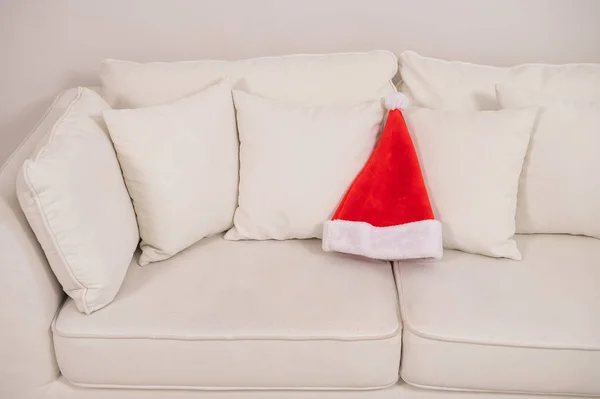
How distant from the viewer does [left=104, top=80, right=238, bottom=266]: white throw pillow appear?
1.53 m

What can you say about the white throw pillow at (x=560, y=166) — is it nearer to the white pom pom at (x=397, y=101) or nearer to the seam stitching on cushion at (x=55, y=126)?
the white pom pom at (x=397, y=101)

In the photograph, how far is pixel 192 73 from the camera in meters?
1.75

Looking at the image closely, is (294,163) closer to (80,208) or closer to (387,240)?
(387,240)

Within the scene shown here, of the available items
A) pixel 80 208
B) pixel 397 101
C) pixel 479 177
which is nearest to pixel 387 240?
pixel 479 177

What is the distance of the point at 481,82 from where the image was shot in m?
1.76

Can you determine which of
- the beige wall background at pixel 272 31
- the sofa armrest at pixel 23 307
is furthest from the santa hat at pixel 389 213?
the sofa armrest at pixel 23 307

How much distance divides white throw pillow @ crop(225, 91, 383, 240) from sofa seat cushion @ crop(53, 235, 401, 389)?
0.23 metres

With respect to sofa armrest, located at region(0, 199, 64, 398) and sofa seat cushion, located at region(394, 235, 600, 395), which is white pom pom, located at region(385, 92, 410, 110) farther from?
sofa armrest, located at region(0, 199, 64, 398)

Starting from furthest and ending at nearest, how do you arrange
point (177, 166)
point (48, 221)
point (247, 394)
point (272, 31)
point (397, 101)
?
point (272, 31)
point (397, 101)
point (177, 166)
point (247, 394)
point (48, 221)

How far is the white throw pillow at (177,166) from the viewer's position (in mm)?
1526

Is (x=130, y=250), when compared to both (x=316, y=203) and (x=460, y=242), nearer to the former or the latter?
(x=316, y=203)

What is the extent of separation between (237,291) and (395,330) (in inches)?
16.1

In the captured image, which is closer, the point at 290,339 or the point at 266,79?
the point at 290,339

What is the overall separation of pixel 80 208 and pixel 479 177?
1.04 m
